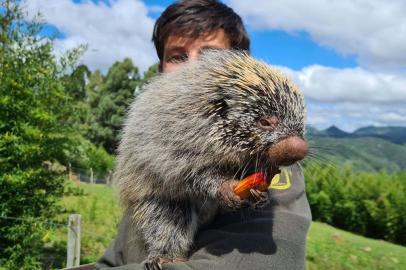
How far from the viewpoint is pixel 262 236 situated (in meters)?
2.22

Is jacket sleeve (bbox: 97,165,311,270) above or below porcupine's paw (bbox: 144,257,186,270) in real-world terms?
above

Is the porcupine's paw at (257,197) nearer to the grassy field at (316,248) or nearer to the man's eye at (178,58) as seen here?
the man's eye at (178,58)

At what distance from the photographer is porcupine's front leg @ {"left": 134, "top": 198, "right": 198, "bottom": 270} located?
8.89ft

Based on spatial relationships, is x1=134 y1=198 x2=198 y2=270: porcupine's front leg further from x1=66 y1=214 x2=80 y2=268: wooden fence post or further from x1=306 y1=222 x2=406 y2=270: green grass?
x1=306 y1=222 x2=406 y2=270: green grass

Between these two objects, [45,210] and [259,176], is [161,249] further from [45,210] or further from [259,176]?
[45,210]

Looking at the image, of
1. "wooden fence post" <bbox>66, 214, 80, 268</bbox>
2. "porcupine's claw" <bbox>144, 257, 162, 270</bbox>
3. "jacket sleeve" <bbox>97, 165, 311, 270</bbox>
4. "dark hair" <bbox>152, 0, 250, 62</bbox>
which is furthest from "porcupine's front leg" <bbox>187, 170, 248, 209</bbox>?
"wooden fence post" <bbox>66, 214, 80, 268</bbox>

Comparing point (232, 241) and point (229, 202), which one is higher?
point (229, 202)

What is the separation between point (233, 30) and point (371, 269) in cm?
929

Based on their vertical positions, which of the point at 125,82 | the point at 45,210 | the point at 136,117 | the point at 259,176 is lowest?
the point at 45,210

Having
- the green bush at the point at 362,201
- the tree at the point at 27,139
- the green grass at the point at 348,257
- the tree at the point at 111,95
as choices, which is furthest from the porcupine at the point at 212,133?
the tree at the point at 111,95

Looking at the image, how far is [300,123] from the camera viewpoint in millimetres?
2352

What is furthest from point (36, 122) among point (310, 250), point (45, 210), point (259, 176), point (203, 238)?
point (310, 250)

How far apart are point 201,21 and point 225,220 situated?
1.26 metres

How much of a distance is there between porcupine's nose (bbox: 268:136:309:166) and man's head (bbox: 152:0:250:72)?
36.0 inches
